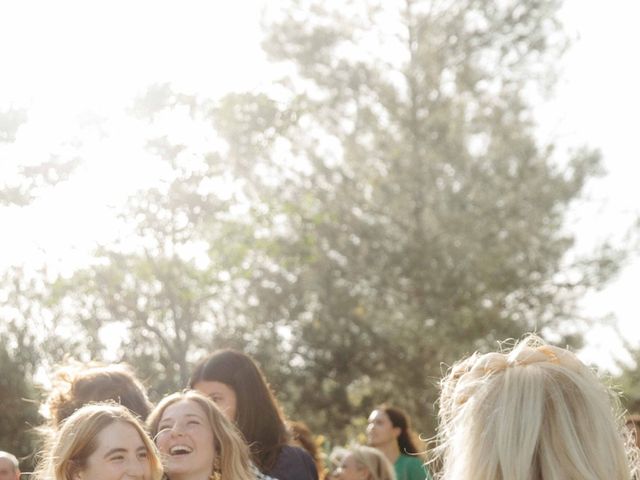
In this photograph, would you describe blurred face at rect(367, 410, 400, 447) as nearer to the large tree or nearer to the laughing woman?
the laughing woman

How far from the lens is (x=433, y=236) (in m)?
25.3

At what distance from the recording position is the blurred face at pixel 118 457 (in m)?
5.04

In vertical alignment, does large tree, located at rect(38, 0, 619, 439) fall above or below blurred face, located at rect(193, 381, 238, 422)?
above

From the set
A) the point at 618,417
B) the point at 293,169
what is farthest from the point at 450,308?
the point at 618,417

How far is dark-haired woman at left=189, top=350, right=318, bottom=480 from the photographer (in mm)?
6320

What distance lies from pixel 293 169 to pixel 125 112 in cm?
654

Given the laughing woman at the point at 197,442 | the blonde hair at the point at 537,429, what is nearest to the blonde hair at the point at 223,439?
the laughing woman at the point at 197,442

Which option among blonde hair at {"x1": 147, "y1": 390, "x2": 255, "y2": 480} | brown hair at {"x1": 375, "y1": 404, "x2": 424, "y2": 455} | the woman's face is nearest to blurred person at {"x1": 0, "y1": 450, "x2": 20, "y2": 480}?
blonde hair at {"x1": 147, "y1": 390, "x2": 255, "y2": 480}

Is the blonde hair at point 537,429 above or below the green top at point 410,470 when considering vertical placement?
above

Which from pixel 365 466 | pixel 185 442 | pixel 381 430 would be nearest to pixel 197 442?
pixel 185 442

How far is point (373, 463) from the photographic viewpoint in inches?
352

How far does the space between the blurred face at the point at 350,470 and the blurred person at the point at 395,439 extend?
31.5 inches

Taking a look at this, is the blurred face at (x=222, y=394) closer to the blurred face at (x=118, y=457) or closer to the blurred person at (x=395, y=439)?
the blurred face at (x=118, y=457)

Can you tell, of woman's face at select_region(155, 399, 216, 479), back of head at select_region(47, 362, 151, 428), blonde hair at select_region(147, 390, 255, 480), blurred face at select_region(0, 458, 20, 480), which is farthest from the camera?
blurred face at select_region(0, 458, 20, 480)
